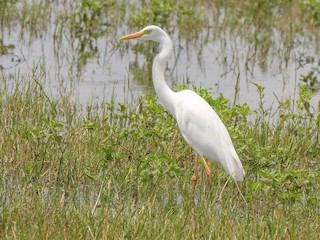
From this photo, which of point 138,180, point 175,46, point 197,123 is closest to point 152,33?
point 197,123

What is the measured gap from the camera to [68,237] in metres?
4.99

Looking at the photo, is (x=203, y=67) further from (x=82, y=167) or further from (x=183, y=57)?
(x=82, y=167)

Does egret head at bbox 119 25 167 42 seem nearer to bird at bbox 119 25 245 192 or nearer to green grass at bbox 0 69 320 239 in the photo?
bird at bbox 119 25 245 192

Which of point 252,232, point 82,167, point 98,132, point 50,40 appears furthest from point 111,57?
point 252,232

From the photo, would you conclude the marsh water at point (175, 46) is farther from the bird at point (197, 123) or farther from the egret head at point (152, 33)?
the bird at point (197, 123)

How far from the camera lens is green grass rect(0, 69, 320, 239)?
527 cm

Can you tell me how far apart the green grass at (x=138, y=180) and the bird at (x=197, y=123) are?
17 cm

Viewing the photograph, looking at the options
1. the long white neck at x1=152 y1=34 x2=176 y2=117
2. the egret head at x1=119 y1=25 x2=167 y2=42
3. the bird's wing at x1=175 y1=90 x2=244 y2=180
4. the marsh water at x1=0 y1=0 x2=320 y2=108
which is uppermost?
the egret head at x1=119 y1=25 x2=167 y2=42

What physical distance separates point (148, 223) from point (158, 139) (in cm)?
204

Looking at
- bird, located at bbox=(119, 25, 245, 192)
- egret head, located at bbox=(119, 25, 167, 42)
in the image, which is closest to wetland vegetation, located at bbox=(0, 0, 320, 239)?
bird, located at bbox=(119, 25, 245, 192)

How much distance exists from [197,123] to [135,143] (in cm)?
72

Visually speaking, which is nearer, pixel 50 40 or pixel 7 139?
pixel 7 139

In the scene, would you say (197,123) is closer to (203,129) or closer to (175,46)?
(203,129)

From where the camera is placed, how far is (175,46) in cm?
1186
